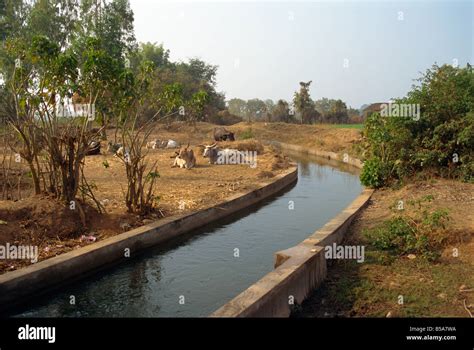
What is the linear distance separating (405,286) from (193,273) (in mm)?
3560

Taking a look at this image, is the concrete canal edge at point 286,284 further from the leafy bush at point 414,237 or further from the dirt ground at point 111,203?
the dirt ground at point 111,203

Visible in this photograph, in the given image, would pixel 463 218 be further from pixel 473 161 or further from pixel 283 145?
pixel 283 145

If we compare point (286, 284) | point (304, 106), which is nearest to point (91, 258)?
point (286, 284)

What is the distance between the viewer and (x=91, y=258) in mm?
7883

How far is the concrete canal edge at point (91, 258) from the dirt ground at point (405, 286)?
3704 millimetres

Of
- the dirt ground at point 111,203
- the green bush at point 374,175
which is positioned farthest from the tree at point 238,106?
the green bush at point 374,175

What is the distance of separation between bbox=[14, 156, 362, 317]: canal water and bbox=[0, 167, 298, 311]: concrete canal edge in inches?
6.3

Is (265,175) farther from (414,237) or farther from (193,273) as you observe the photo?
(414,237)

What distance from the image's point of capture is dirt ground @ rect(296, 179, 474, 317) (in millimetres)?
5555

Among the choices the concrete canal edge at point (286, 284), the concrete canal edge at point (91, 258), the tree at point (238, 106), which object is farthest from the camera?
the tree at point (238, 106)

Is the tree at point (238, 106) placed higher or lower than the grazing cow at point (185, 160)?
higher

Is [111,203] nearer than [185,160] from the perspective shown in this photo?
Yes

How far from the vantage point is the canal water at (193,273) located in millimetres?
6750

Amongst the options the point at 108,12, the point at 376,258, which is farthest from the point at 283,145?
the point at 376,258
